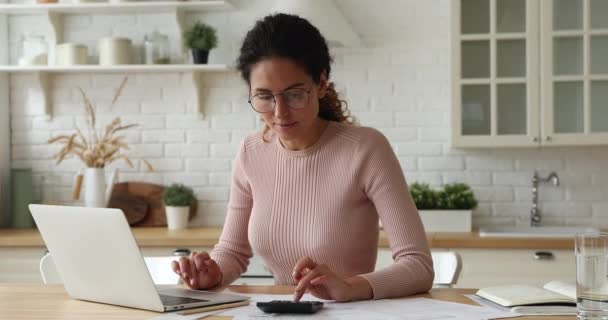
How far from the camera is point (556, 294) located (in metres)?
1.90

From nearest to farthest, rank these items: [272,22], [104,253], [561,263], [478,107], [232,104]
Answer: [104,253] < [272,22] < [561,263] < [478,107] < [232,104]

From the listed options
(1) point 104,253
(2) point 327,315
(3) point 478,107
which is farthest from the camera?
(3) point 478,107

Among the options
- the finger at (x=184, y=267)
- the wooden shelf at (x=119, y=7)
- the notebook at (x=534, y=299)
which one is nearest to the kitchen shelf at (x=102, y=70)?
the wooden shelf at (x=119, y=7)

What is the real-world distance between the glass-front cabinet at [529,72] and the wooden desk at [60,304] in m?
2.13

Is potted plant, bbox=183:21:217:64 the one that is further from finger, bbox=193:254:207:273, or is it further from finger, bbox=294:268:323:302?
finger, bbox=294:268:323:302

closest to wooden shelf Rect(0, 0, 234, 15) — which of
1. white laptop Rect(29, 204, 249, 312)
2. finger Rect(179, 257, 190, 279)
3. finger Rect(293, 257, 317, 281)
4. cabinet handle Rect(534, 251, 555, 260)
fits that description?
cabinet handle Rect(534, 251, 555, 260)

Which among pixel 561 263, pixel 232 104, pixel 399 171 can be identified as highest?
pixel 232 104

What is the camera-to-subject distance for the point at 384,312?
1.80 meters

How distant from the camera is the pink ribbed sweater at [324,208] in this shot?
86.3 inches

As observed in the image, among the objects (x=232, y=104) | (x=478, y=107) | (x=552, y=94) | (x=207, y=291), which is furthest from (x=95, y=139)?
(x=207, y=291)

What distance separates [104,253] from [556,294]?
3.28 ft

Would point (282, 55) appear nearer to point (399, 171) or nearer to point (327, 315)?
point (399, 171)

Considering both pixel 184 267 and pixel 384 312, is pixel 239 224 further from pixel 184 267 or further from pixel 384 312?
pixel 384 312

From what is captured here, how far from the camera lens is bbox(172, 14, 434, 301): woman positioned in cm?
216
